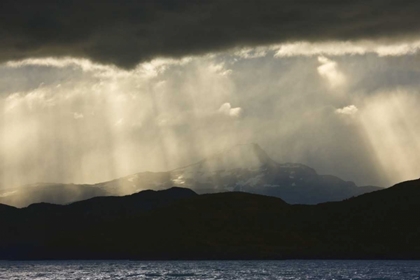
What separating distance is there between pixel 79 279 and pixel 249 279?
4667cm

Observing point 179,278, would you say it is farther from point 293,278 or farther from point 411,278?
point 411,278

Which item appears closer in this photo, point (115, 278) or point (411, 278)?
point (411, 278)

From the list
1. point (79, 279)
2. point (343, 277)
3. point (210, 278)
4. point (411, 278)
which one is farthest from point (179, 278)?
point (411, 278)

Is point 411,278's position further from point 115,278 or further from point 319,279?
point 115,278

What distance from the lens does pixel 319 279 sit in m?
184

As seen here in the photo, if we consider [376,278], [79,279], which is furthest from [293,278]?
[79,279]

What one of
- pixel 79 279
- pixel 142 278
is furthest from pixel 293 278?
pixel 79 279

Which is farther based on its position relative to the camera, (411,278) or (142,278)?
(142,278)

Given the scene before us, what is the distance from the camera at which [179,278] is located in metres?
195

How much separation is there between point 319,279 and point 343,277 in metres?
13.0

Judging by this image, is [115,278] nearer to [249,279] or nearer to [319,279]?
[249,279]

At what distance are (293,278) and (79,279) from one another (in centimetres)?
5767

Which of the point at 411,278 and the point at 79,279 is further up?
the point at 79,279

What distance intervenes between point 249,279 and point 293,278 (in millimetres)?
11680
